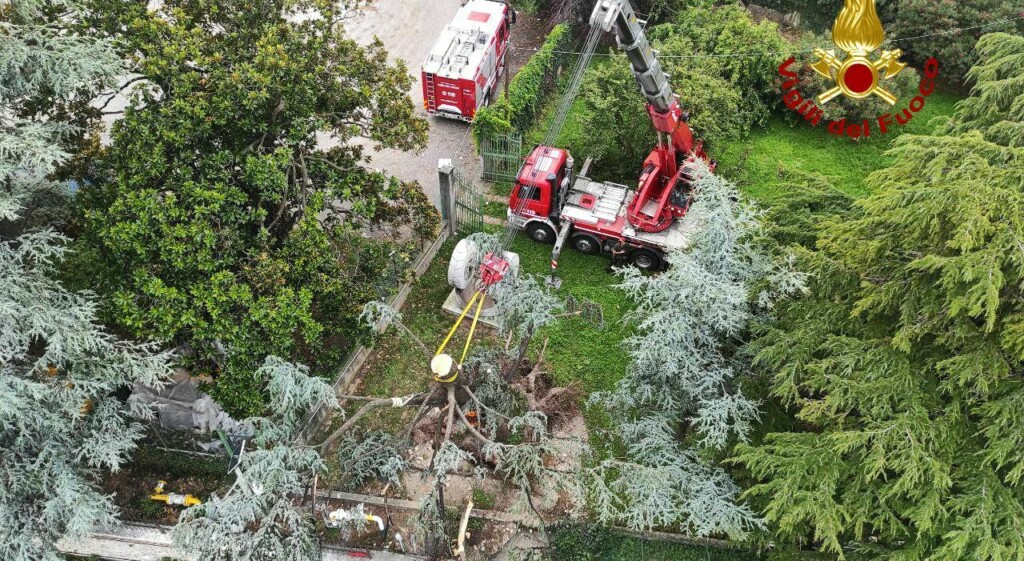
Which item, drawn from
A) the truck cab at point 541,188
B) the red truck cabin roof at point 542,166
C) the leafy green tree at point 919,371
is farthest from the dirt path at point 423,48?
the leafy green tree at point 919,371

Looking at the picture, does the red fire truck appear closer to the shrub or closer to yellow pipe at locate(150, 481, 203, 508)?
the shrub

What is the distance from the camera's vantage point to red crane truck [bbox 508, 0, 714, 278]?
17453 millimetres

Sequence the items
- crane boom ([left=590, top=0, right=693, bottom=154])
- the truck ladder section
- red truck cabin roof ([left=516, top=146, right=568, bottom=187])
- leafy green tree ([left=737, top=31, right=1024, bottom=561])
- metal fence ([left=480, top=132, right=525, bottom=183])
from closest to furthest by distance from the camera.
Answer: leafy green tree ([left=737, top=31, right=1024, bottom=561]) < crane boom ([left=590, top=0, right=693, bottom=154]) < red truck cabin roof ([left=516, top=146, right=568, bottom=187]) < metal fence ([left=480, top=132, right=525, bottom=183]) < the truck ladder section

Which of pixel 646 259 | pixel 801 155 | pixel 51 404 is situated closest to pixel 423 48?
pixel 646 259

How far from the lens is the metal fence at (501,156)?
2017 cm

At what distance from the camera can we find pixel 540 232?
18.9 meters

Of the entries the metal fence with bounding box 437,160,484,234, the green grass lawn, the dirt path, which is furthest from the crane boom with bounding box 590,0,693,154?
the dirt path

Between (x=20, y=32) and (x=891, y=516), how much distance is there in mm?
16209

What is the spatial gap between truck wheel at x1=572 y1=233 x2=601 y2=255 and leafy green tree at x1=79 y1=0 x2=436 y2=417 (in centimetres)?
567

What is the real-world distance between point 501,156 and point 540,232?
3151mm

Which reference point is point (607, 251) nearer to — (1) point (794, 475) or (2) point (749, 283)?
(2) point (749, 283)

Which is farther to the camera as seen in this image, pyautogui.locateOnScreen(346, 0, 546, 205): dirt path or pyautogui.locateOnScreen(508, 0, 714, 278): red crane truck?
pyautogui.locateOnScreen(346, 0, 546, 205): dirt path

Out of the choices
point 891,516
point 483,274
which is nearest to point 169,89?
point 483,274

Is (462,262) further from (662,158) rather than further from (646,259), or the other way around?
(662,158)
